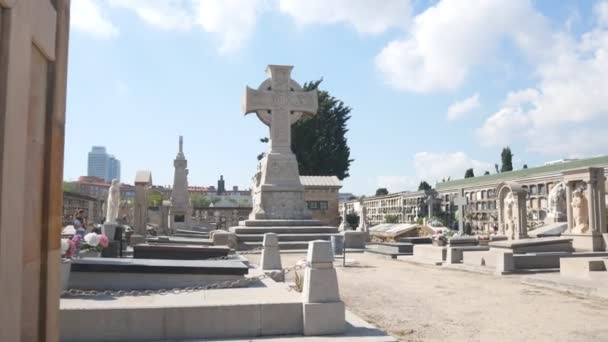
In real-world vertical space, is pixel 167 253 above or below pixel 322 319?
above

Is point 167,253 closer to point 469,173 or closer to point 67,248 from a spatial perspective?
point 67,248

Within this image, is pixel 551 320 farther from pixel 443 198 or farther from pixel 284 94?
pixel 443 198

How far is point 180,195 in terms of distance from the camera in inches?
1352

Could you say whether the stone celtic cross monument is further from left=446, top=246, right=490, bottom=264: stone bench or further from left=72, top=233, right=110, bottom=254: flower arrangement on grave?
left=72, top=233, right=110, bottom=254: flower arrangement on grave

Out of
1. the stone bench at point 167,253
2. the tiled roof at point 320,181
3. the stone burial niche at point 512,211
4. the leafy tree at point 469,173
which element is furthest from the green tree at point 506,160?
the stone bench at point 167,253

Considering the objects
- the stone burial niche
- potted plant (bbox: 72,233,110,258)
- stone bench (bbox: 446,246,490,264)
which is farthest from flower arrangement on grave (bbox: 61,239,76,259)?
the stone burial niche

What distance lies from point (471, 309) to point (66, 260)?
227 inches

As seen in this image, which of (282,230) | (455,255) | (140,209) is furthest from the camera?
(282,230)

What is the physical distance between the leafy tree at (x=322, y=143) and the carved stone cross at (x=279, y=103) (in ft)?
75.6

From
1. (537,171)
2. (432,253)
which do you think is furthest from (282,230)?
(537,171)

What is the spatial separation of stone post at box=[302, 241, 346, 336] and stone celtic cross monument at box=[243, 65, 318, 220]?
17.8m

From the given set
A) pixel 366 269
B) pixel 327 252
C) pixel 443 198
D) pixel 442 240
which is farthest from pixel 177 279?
pixel 443 198

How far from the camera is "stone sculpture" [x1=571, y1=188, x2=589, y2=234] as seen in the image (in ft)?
52.1

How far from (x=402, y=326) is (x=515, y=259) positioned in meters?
7.17
